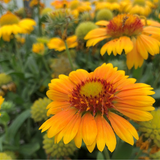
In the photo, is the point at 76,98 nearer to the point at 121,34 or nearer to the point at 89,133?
the point at 89,133

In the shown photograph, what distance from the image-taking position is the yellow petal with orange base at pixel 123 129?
423 millimetres

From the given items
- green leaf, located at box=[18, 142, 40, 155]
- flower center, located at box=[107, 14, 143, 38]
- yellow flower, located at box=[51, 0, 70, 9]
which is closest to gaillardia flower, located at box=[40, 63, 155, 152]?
flower center, located at box=[107, 14, 143, 38]

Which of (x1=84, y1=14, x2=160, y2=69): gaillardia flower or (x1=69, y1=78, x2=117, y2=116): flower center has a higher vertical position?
(x1=84, y1=14, x2=160, y2=69): gaillardia flower

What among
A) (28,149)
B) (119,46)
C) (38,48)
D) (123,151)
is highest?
(119,46)

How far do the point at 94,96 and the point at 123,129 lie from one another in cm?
13

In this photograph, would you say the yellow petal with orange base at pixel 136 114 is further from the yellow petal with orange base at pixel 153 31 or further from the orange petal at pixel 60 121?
the yellow petal with orange base at pixel 153 31

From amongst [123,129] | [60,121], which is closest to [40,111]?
[60,121]

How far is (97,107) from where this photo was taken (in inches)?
19.7

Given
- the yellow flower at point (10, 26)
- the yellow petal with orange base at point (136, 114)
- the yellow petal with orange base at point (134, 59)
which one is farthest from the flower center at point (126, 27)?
the yellow flower at point (10, 26)

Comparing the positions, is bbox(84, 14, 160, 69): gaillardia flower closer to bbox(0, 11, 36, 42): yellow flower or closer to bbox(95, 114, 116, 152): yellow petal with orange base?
bbox(95, 114, 116, 152): yellow petal with orange base

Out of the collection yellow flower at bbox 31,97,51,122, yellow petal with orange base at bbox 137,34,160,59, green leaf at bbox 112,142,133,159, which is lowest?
green leaf at bbox 112,142,133,159

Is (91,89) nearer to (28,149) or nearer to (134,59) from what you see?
(134,59)

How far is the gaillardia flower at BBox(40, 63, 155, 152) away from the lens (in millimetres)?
428

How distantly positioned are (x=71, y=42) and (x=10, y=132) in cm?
63
